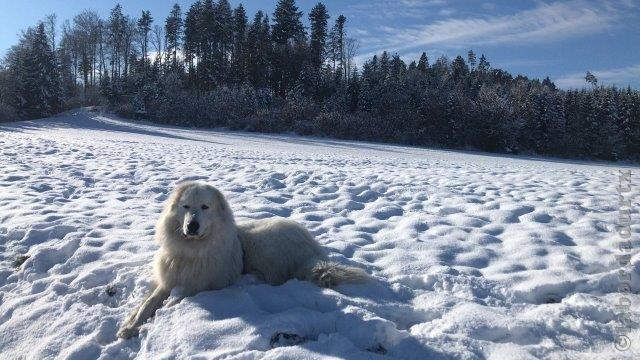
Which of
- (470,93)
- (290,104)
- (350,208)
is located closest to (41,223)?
(350,208)

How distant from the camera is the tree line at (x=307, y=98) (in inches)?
1220

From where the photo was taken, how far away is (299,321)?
3.45 m

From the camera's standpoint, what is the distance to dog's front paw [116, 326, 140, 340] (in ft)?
11.6

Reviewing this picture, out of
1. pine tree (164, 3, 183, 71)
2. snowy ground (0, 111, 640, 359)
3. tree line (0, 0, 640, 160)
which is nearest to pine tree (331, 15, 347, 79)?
Result: tree line (0, 0, 640, 160)

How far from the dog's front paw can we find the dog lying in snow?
0.18 m

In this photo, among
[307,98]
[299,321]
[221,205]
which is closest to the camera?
[299,321]

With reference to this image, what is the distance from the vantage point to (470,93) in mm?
37562

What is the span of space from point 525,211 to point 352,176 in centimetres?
405

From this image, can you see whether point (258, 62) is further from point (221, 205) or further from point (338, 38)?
point (221, 205)

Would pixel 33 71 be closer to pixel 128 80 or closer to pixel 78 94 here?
pixel 128 80

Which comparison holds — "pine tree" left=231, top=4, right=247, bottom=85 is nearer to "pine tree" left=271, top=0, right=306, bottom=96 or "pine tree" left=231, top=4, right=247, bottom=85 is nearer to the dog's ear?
"pine tree" left=271, top=0, right=306, bottom=96

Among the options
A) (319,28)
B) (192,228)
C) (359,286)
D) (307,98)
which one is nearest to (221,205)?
(192,228)

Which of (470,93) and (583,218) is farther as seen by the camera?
(470,93)

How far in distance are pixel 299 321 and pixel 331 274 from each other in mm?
792
